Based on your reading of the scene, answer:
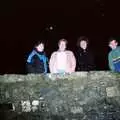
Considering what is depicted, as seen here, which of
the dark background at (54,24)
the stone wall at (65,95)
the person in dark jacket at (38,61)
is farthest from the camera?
the dark background at (54,24)

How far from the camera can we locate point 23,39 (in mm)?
10539

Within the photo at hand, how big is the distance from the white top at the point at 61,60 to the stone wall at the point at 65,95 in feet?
0.53

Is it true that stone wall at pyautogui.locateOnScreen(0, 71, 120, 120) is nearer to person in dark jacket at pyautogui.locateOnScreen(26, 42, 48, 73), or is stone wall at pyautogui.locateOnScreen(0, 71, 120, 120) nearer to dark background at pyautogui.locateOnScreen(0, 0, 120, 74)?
person in dark jacket at pyautogui.locateOnScreen(26, 42, 48, 73)

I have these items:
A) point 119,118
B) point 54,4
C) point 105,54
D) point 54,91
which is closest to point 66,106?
point 54,91

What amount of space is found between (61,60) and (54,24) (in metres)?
2.70

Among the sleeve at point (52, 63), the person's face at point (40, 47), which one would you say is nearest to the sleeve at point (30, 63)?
the person's face at point (40, 47)

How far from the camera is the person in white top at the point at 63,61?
26.6ft

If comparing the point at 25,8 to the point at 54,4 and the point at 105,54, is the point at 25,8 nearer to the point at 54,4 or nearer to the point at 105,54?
the point at 54,4

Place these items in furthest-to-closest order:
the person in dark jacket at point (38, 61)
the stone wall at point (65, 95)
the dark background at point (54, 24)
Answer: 1. the dark background at point (54, 24)
2. the person in dark jacket at point (38, 61)
3. the stone wall at point (65, 95)

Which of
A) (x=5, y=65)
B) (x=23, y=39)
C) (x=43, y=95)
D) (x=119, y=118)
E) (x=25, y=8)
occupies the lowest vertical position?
(x=119, y=118)

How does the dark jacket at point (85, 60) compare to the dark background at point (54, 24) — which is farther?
the dark background at point (54, 24)

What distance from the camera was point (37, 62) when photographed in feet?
26.9

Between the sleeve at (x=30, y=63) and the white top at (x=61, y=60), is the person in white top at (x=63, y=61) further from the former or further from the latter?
the sleeve at (x=30, y=63)

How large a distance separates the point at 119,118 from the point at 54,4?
3.95 meters
